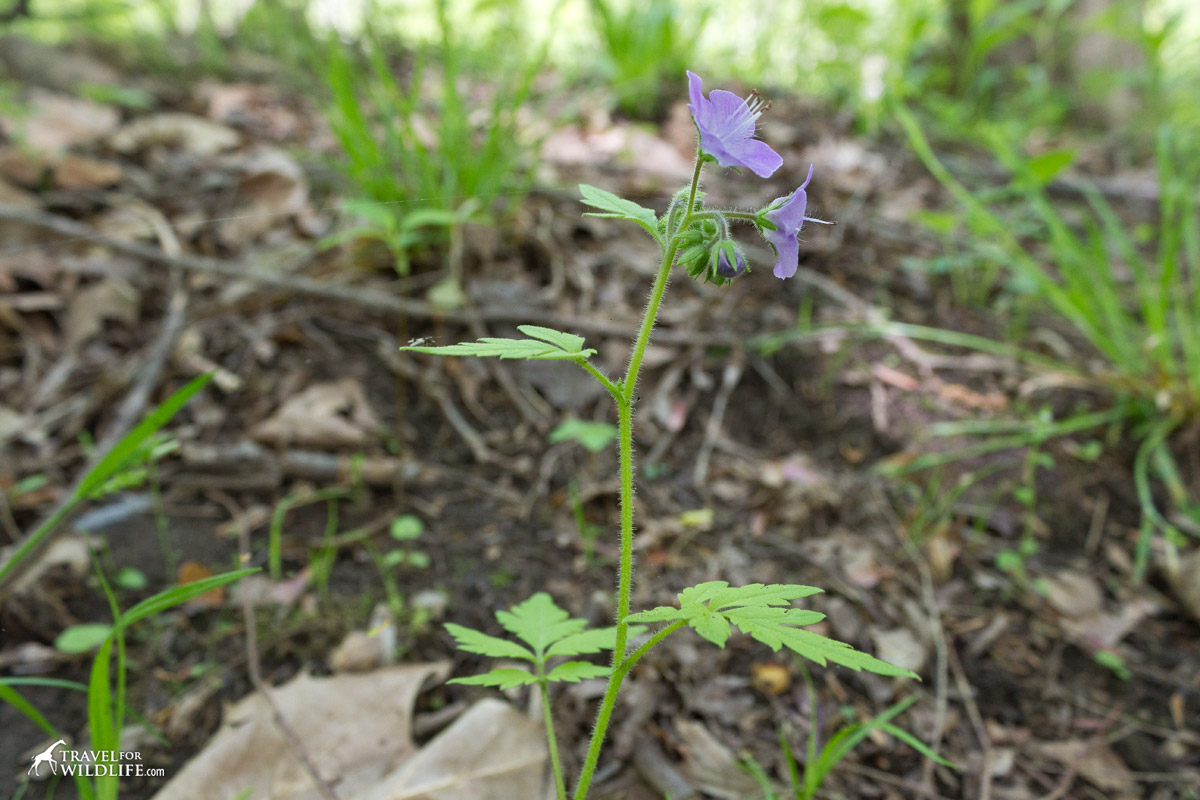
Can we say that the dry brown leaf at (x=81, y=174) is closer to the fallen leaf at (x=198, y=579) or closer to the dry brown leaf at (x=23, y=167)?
the dry brown leaf at (x=23, y=167)

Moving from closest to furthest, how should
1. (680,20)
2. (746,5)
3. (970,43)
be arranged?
(680,20), (746,5), (970,43)

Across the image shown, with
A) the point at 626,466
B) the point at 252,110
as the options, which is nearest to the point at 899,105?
the point at 626,466

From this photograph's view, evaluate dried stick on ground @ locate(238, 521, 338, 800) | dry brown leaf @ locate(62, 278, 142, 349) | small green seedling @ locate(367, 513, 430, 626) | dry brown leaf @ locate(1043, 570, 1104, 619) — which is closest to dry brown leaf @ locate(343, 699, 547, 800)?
dried stick on ground @ locate(238, 521, 338, 800)

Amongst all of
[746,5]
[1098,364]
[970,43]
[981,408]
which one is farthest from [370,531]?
[970,43]

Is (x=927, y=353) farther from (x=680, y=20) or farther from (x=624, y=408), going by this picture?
(x=680, y=20)

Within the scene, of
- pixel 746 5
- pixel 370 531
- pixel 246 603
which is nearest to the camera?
pixel 246 603

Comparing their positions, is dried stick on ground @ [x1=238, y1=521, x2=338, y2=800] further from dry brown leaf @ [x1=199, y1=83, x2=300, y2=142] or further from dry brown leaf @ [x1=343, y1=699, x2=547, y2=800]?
dry brown leaf @ [x1=199, y1=83, x2=300, y2=142]
